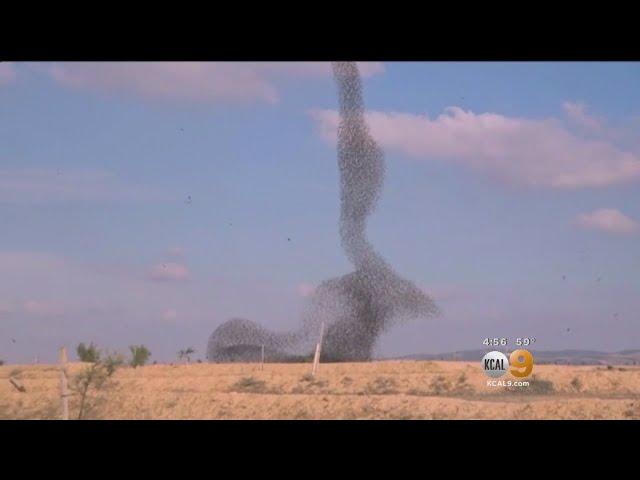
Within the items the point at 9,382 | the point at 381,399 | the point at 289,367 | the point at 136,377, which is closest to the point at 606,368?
the point at 381,399

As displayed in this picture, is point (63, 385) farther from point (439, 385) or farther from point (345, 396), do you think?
point (439, 385)

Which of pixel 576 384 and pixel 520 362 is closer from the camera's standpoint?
pixel 520 362

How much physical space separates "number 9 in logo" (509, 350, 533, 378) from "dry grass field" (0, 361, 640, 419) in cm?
283

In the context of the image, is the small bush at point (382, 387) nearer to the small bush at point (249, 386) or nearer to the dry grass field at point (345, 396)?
the dry grass field at point (345, 396)

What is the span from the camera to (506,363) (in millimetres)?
10117

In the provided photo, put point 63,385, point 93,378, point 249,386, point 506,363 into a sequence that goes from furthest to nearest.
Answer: point 249,386 → point 93,378 → point 63,385 → point 506,363

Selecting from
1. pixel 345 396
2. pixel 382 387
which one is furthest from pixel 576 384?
pixel 345 396

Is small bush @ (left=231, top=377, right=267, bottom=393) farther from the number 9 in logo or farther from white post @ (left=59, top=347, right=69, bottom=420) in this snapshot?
the number 9 in logo

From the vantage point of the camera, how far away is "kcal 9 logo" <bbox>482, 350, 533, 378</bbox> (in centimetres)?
1005

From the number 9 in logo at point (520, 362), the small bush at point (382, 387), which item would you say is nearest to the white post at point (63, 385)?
the small bush at point (382, 387)

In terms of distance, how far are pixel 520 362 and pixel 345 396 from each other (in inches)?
191

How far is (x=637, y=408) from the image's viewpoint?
13555mm

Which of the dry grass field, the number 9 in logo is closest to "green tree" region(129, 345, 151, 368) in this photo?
the dry grass field
